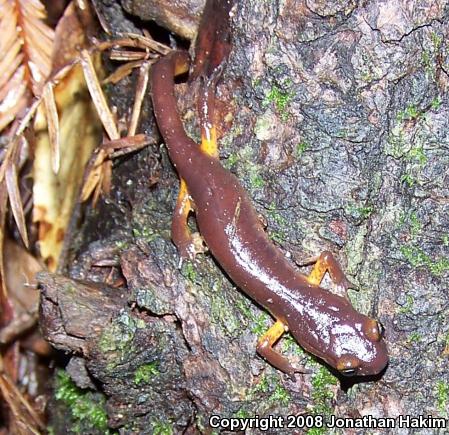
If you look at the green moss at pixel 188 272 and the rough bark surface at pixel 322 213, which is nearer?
the rough bark surface at pixel 322 213

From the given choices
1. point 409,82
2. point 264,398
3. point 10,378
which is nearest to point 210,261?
point 264,398

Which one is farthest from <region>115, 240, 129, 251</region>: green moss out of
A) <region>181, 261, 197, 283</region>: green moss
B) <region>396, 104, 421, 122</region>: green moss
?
<region>396, 104, 421, 122</region>: green moss

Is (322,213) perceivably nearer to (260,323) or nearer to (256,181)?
(256,181)

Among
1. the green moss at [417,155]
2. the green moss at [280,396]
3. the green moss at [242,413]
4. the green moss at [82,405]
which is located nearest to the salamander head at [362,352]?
the green moss at [280,396]

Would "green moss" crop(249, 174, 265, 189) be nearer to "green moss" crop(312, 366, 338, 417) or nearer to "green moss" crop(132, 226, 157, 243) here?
"green moss" crop(132, 226, 157, 243)

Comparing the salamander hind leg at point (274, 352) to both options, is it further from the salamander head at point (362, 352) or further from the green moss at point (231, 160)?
the green moss at point (231, 160)

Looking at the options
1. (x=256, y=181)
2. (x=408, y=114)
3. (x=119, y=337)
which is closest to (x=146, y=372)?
(x=119, y=337)

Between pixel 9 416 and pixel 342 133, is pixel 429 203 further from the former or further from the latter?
pixel 9 416
